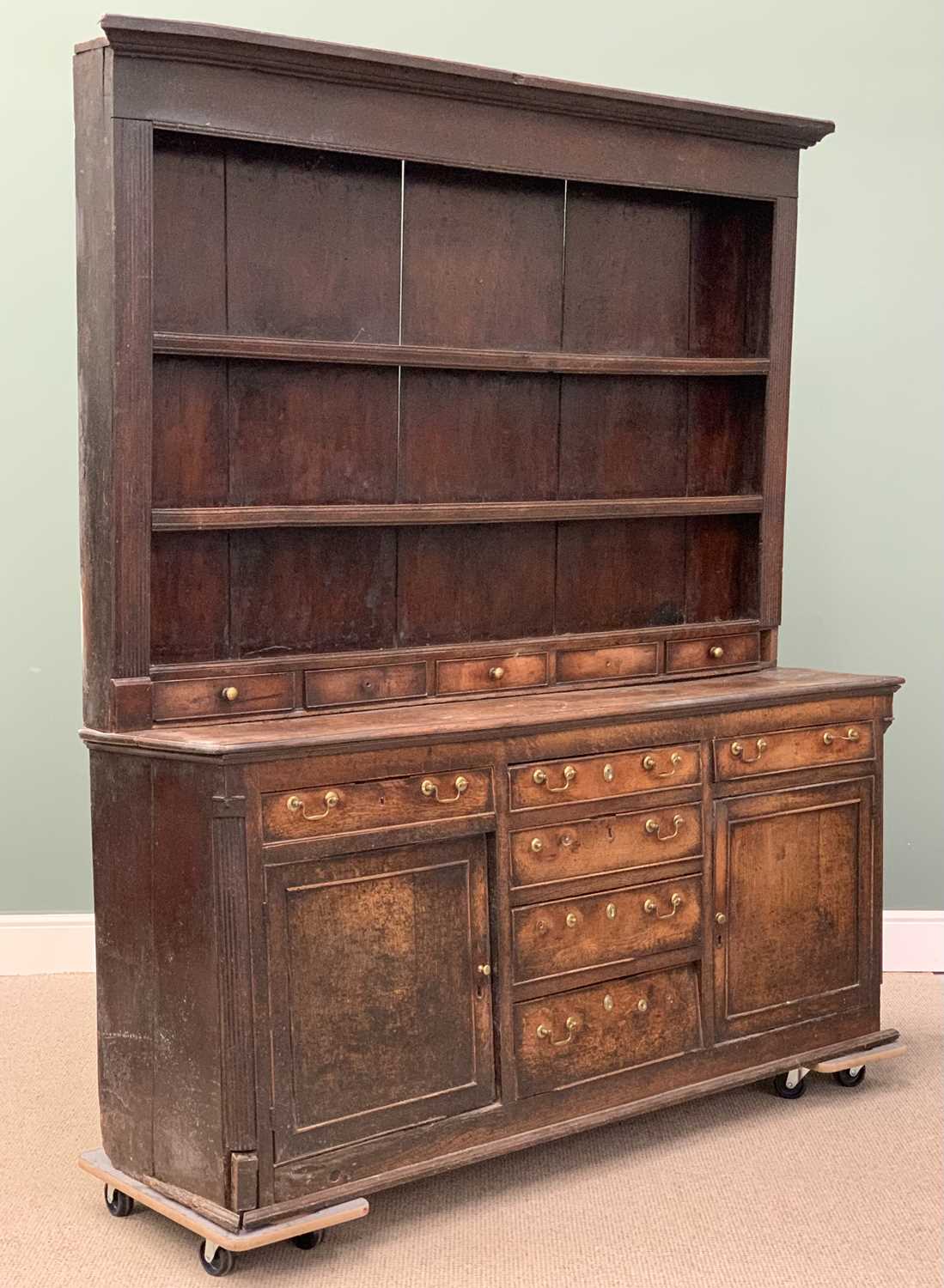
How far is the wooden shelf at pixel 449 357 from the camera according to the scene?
3211mm

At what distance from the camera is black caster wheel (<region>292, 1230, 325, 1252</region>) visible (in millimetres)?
3049

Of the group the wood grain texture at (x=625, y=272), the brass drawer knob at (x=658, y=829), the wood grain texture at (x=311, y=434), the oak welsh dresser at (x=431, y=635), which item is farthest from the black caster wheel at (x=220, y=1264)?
the wood grain texture at (x=625, y=272)

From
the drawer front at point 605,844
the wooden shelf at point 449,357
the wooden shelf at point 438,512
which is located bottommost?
the drawer front at point 605,844

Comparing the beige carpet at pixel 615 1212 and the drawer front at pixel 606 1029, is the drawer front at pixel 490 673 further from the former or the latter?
the beige carpet at pixel 615 1212

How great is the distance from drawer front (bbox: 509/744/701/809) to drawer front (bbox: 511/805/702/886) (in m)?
0.06

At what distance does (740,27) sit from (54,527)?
2485mm

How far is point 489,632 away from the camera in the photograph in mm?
3811

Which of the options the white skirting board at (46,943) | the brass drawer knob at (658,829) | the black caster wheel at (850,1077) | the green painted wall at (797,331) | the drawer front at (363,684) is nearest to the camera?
the drawer front at (363,684)

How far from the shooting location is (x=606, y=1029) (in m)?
3.48

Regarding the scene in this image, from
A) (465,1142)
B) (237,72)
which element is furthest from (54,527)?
(465,1142)

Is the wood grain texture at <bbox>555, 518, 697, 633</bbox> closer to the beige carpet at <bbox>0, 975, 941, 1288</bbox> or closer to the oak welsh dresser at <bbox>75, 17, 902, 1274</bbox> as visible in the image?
the oak welsh dresser at <bbox>75, 17, 902, 1274</bbox>

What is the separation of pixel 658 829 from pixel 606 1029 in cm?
45

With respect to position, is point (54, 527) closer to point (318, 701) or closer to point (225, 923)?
point (318, 701)

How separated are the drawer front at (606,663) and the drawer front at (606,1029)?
2.37 feet
